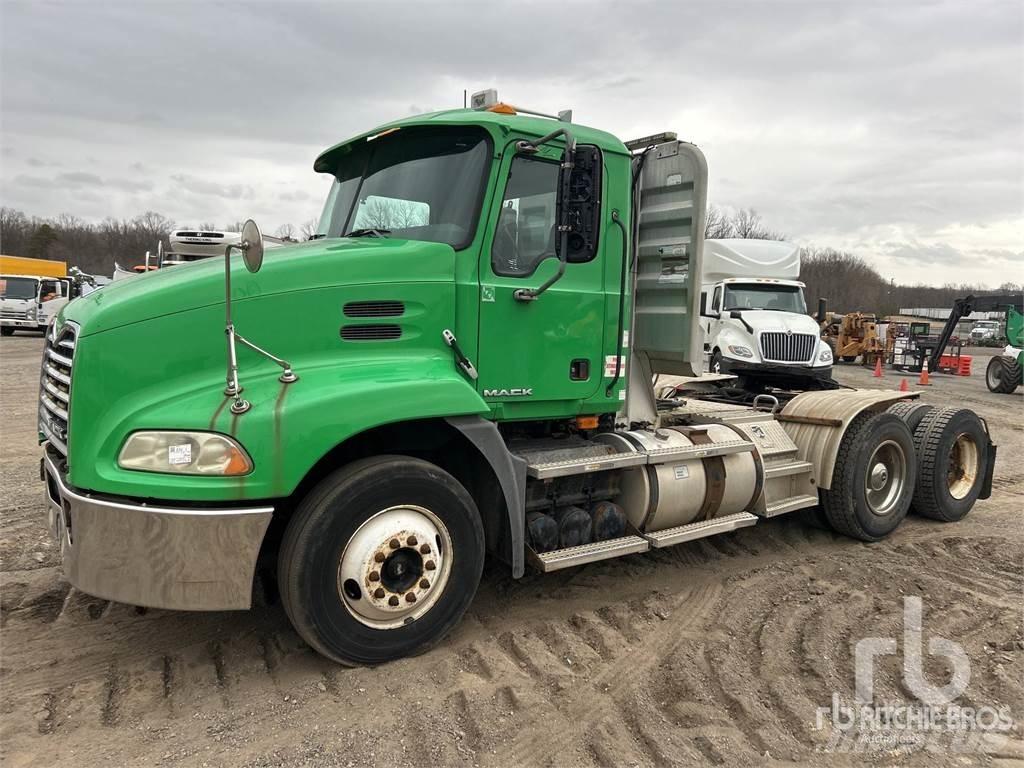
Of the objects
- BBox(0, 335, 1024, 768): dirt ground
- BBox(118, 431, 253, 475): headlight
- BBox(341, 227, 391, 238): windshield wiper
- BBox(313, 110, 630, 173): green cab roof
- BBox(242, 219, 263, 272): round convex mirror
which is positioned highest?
BBox(313, 110, 630, 173): green cab roof

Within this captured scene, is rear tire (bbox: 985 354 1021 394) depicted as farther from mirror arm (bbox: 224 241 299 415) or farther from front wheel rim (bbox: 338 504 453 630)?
mirror arm (bbox: 224 241 299 415)

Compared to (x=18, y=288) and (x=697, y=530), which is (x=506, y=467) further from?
(x=18, y=288)

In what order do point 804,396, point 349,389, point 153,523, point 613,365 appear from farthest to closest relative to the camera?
point 804,396 < point 613,365 < point 349,389 < point 153,523

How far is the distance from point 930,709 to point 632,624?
1581 millimetres

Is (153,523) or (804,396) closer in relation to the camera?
(153,523)

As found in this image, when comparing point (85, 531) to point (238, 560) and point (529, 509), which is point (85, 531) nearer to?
point (238, 560)

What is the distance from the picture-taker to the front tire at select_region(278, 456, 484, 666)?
3.46 m

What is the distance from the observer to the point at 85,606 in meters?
4.32

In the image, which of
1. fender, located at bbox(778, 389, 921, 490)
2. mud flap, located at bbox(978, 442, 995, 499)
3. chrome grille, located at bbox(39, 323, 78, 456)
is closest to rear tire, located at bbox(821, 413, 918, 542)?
fender, located at bbox(778, 389, 921, 490)

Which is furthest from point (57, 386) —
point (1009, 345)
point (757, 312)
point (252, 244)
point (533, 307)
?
point (1009, 345)

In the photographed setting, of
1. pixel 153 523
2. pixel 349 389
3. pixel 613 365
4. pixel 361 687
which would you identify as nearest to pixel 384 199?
pixel 349 389

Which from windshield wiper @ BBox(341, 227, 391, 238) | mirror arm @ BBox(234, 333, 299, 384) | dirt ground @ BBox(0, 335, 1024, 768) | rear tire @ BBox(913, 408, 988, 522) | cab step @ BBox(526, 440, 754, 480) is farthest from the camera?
rear tire @ BBox(913, 408, 988, 522)

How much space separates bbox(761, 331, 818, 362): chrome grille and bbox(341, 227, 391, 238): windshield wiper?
12.4 metres

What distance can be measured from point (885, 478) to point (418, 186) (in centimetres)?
491
